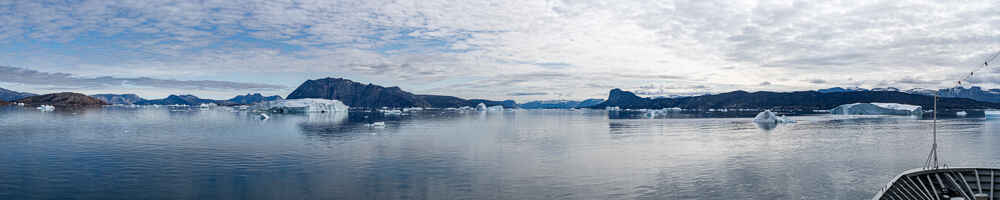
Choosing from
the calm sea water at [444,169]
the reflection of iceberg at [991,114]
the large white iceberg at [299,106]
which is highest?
the large white iceberg at [299,106]

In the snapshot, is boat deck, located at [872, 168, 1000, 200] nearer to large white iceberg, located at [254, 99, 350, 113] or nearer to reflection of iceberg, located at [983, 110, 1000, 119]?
reflection of iceberg, located at [983, 110, 1000, 119]

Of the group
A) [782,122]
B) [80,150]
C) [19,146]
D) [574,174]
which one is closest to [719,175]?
[574,174]

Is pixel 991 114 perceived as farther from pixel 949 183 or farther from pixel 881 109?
pixel 949 183

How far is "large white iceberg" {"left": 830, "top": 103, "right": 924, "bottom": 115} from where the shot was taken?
138375mm

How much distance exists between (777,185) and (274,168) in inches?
893

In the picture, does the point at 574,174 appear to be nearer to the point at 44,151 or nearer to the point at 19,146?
the point at 44,151

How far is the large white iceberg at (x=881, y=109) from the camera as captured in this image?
138m

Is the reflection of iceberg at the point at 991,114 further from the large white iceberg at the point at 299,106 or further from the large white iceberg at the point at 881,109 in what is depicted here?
the large white iceberg at the point at 299,106

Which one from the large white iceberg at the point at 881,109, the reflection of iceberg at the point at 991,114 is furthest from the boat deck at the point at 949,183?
the large white iceberg at the point at 881,109

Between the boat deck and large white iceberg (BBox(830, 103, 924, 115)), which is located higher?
large white iceberg (BBox(830, 103, 924, 115))

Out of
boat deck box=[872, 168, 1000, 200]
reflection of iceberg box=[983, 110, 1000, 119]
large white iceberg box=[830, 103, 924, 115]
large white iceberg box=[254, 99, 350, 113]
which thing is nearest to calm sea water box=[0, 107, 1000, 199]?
boat deck box=[872, 168, 1000, 200]

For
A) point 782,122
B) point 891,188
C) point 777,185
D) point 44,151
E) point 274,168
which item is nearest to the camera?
point 891,188

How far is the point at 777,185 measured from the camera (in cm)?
2136

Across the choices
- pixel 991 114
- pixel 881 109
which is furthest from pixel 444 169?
pixel 881 109
